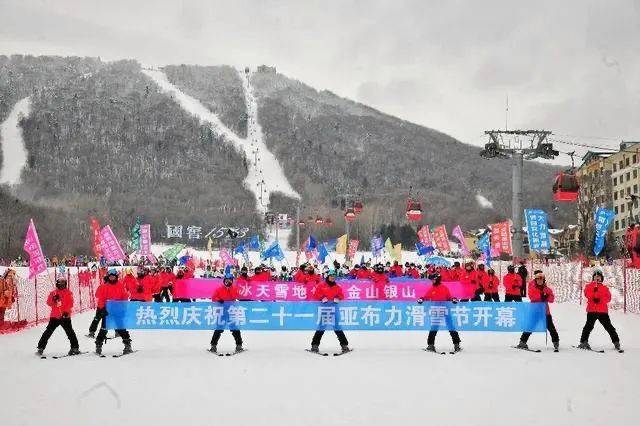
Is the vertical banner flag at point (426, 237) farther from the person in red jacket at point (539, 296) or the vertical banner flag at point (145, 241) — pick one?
the person in red jacket at point (539, 296)

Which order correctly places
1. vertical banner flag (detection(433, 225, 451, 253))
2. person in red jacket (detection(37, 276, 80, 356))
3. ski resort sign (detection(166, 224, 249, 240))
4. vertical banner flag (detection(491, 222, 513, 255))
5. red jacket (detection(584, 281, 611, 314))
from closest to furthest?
person in red jacket (detection(37, 276, 80, 356)) → red jacket (detection(584, 281, 611, 314)) → vertical banner flag (detection(491, 222, 513, 255)) → vertical banner flag (detection(433, 225, 451, 253)) → ski resort sign (detection(166, 224, 249, 240))

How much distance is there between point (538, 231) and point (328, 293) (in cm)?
1848

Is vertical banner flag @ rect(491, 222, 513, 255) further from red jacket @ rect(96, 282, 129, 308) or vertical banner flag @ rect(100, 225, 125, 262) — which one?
red jacket @ rect(96, 282, 129, 308)

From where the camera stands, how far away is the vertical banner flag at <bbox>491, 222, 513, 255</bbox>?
32.2m

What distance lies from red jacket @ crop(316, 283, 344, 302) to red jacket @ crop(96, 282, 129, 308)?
4.13m

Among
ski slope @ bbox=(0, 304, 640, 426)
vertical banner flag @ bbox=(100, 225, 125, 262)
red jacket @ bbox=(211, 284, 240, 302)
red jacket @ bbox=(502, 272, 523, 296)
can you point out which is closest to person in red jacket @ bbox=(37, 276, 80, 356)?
ski slope @ bbox=(0, 304, 640, 426)

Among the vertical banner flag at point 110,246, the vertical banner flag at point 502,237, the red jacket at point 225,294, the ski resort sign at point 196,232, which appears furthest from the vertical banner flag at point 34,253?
the ski resort sign at point 196,232

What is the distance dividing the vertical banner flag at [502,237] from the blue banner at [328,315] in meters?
18.1

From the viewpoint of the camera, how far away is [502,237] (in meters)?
32.6

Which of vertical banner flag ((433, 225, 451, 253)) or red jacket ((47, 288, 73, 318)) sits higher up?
vertical banner flag ((433, 225, 451, 253))

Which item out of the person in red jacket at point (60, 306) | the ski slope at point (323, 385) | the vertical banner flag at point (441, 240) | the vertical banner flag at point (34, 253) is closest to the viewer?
the ski slope at point (323, 385)

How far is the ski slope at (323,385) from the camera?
26.3 ft

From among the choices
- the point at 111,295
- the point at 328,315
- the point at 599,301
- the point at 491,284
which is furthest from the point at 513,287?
the point at 111,295

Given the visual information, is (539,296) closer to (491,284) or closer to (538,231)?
(491,284)
